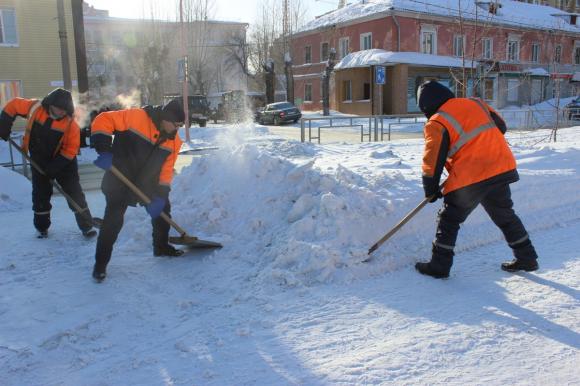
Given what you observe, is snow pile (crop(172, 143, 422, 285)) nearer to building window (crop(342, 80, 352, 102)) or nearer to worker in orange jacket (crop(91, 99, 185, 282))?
A: worker in orange jacket (crop(91, 99, 185, 282))

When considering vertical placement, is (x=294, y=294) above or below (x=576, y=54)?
below

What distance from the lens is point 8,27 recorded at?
1955cm

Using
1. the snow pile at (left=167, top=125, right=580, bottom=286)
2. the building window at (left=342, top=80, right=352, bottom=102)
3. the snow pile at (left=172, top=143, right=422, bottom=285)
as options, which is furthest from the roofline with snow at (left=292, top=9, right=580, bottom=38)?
the snow pile at (left=172, top=143, right=422, bottom=285)

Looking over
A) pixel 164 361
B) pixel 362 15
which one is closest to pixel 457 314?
pixel 164 361

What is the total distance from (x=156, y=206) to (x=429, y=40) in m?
29.0

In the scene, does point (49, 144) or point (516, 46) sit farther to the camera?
point (516, 46)

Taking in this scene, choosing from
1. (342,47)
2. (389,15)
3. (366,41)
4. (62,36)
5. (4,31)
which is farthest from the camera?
(342,47)

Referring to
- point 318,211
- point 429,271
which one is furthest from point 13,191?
point 429,271

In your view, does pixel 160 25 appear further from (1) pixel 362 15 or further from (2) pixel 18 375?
(2) pixel 18 375

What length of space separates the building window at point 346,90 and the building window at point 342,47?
8.68ft

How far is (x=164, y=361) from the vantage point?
279 cm

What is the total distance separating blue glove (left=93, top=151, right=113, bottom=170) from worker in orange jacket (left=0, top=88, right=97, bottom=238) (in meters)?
1.46

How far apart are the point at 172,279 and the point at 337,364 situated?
1882mm

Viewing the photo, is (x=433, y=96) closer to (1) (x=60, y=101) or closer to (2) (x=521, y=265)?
(2) (x=521, y=265)
